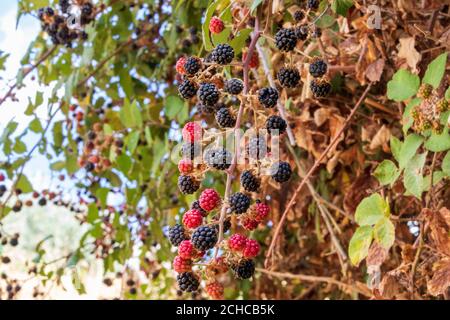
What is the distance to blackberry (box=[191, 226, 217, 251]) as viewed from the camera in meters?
0.95

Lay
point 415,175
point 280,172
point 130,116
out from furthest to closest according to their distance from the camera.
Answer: point 130,116 < point 415,175 < point 280,172

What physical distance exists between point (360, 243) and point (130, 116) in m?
0.90

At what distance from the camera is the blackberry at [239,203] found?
974 mm

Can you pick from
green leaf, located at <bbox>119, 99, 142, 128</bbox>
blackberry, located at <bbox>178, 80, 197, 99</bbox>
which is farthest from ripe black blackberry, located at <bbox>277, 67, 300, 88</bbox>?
green leaf, located at <bbox>119, 99, 142, 128</bbox>

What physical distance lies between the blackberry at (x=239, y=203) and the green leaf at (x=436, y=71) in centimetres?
46

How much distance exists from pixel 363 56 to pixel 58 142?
1.24 metres

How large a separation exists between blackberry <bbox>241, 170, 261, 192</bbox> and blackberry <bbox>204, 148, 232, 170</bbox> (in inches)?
1.2

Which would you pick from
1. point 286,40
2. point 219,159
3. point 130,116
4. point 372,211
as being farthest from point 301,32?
point 130,116

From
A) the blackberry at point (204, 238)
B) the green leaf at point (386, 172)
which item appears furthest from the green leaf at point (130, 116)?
the blackberry at point (204, 238)

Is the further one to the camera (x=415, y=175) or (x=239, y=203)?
(x=415, y=175)

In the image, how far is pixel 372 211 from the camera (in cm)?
126

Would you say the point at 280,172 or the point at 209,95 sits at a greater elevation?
the point at 209,95

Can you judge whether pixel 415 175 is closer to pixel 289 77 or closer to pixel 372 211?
pixel 372 211

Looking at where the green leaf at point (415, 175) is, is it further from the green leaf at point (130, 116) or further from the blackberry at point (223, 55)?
the green leaf at point (130, 116)
